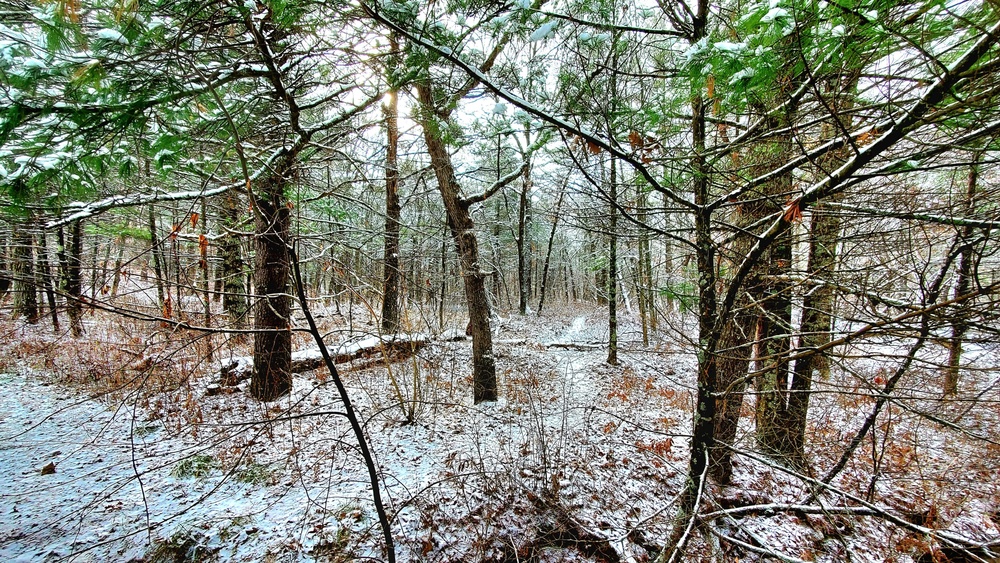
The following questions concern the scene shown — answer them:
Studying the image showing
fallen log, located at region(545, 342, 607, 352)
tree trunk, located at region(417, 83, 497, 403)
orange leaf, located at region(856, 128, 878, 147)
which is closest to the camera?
orange leaf, located at region(856, 128, 878, 147)

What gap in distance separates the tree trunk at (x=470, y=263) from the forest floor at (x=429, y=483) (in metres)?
0.45

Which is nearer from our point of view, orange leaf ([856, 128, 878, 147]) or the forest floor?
orange leaf ([856, 128, 878, 147])

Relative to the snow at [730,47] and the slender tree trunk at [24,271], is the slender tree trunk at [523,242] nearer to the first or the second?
the snow at [730,47]

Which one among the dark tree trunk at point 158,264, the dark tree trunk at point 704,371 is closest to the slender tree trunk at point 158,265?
the dark tree trunk at point 158,264

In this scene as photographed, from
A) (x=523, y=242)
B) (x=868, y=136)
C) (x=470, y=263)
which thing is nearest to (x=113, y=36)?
(x=470, y=263)

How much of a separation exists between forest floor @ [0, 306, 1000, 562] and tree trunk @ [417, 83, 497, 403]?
45 centimetres

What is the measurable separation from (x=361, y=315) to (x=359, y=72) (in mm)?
10376

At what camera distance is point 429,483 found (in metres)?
3.76

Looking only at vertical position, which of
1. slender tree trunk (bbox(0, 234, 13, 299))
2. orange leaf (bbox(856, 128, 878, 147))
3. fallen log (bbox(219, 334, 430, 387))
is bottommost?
fallen log (bbox(219, 334, 430, 387))

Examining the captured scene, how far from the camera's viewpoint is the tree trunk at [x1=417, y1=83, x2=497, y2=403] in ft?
17.2

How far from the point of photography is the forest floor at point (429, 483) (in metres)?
2.77

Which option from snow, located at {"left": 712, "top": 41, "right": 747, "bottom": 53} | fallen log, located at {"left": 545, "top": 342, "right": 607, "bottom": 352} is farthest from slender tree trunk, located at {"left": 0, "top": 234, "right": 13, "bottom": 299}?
fallen log, located at {"left": 545, "top": 342, "right": 607, "bottom": 352}

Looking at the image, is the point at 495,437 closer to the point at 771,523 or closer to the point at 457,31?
the point at 771,523

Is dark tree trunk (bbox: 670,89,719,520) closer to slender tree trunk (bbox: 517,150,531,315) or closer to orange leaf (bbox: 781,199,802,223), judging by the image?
orange leaf (bbox: 781,199,802,223)
